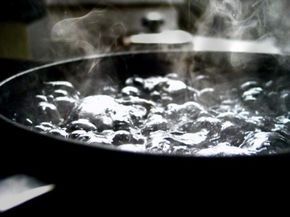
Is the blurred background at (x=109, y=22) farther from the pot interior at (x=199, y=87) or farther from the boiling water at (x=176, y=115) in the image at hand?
the boiling water at (x=176, y=115)

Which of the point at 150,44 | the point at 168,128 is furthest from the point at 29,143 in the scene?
the point at 150,44

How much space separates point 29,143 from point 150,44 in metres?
2.40

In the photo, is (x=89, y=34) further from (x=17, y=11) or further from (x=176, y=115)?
(x=176, y=115)

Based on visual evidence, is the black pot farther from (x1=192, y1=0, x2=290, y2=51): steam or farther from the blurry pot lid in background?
(x1=192, y1=0, x2=290, y2=51): steam

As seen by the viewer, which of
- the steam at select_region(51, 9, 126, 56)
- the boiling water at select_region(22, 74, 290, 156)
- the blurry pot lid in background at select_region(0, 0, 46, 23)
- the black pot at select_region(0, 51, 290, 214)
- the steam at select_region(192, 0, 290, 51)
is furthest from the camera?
the steam at select_region(51, 9, 126, 56)

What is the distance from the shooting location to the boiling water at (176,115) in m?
1.38

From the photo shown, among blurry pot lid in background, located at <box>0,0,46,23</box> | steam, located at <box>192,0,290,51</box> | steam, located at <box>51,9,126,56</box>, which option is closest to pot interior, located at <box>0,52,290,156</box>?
steam, located at <box>192,0,290,51</box>

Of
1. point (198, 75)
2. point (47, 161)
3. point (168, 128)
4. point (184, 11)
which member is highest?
point (184, 11)

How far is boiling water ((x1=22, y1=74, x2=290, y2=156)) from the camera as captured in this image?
1.38 meters

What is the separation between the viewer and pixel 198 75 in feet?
7.49

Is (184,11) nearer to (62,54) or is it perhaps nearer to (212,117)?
(62,54)

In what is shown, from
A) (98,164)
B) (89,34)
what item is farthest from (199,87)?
(89,34)

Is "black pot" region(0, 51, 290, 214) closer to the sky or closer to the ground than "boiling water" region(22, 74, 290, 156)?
closer to the ground

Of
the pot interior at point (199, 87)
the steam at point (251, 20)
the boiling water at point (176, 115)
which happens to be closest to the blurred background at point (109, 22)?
the steam at point (251, 20)
